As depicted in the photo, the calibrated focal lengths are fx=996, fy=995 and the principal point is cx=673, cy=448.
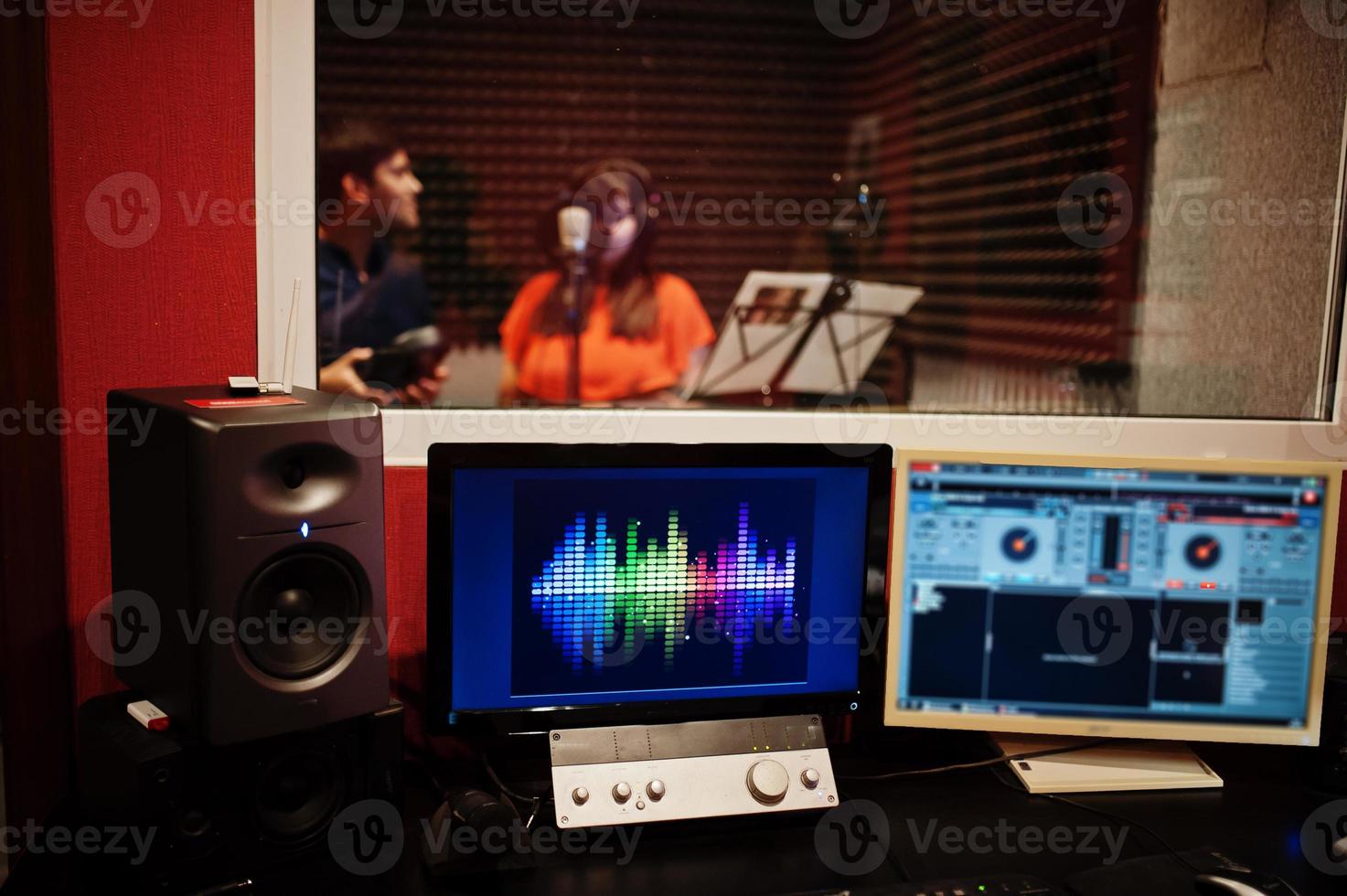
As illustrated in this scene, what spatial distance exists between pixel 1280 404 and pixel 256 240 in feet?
5.81

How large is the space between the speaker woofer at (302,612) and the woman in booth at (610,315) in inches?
71.8

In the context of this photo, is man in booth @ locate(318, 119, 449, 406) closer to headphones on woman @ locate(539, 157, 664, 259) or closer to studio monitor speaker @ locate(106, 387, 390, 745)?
headphones on woman @ locate(539, 157, 664, 259)

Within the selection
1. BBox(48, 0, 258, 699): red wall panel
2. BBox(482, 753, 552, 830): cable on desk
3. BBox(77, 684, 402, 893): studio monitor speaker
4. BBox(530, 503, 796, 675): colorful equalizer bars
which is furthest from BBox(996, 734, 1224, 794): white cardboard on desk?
BBox(48, 0, 258, 699): red wall panel

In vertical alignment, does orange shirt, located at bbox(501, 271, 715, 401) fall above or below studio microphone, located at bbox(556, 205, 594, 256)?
below

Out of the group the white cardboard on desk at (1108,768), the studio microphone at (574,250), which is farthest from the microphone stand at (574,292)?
the white cardboard on desk at (1108,768)

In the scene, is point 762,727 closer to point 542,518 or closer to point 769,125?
point 542,518

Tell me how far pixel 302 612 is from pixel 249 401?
237mm

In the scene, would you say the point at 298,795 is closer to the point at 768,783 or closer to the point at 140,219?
the point at 768,783

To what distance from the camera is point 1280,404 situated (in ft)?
6.00

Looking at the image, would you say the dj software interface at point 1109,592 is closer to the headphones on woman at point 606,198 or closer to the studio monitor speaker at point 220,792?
the studio monitor speaker at point 220,792

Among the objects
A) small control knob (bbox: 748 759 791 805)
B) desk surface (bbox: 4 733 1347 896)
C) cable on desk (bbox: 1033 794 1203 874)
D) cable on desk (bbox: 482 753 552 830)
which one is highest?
small control knob (bbox: 748 759 791 805)

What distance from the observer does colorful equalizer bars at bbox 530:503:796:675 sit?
1.30m

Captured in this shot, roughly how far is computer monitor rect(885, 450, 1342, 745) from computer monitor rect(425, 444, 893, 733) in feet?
0.33

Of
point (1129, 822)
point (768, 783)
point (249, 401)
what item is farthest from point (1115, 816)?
point (249, 401)
